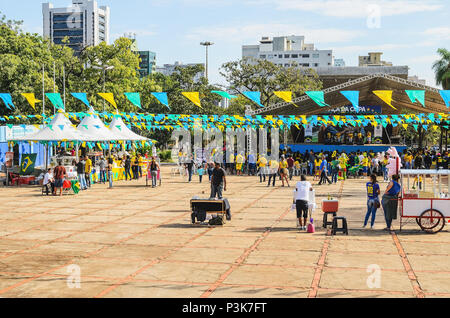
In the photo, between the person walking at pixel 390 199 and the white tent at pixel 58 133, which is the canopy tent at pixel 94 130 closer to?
the white tent at pixel 58 133

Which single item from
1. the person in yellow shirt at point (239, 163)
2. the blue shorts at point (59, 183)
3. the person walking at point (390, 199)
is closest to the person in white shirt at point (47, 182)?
the blue shorts at point (59, 183)

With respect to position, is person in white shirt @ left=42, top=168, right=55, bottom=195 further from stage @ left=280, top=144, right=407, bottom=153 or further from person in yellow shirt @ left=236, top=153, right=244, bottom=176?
stage @ left=280, top=144, right=407, bottom=153

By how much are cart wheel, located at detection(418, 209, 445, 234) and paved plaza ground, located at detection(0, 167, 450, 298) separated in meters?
0.25

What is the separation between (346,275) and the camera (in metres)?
10.3

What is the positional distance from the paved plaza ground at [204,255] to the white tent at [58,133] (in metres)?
8.64

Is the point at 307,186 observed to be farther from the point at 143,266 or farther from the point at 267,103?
the point at 267,103

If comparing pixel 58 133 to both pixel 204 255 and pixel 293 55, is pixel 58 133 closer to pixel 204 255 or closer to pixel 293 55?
pixel 204 255

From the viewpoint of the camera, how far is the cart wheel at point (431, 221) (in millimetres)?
14672

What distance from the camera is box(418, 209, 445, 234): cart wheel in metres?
14.7

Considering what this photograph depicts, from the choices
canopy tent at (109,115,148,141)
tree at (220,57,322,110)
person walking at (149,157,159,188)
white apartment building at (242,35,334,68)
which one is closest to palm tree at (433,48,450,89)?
tree at (220,57,322,110)

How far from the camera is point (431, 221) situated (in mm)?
14773

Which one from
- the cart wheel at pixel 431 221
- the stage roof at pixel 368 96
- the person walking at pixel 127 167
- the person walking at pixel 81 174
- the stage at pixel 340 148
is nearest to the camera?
the cart wheel at pixel 431 221

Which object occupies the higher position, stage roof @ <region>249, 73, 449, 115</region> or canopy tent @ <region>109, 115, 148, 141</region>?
stage roof @ <region>249, 73, 449, 115</region>
